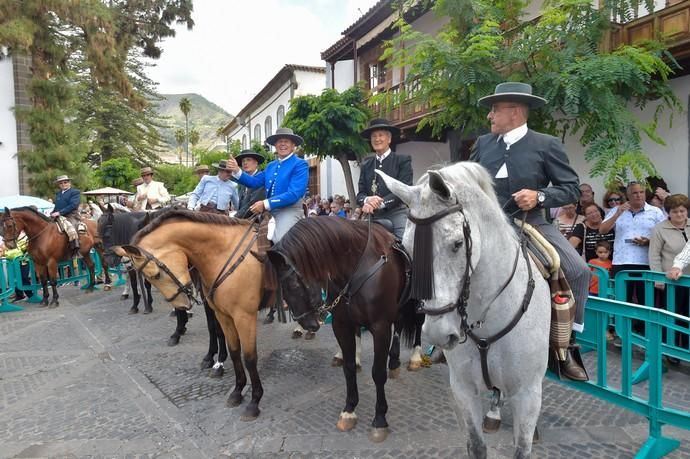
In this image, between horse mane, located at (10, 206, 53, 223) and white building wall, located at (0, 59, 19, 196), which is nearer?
horse mane, located at (10, 206, 53, 223)

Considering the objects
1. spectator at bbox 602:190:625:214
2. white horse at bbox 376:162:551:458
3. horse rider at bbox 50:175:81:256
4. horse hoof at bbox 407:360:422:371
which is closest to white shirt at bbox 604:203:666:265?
spectator at bbox 602:190:625:214

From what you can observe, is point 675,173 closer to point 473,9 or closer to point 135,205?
point 473,9

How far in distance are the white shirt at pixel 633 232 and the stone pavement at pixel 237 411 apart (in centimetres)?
141

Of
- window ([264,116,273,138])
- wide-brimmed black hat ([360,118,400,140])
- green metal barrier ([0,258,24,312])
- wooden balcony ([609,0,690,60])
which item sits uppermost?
window ([264,116,273,138])

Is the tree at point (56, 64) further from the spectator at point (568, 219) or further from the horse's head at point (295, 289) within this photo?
the spectator at point (568, 219)

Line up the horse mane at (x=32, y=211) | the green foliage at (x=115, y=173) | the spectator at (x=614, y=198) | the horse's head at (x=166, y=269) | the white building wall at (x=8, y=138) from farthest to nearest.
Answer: the green foliage at (x=115, y=173)
the white building wall at (x=8, y=138)
the horse mane at (x=32, y=211)
the spectator at (x=614, y=198)
the horse's head at (x=166, y=269)

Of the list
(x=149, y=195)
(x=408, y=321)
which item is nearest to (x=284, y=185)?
(x=408, y=321)

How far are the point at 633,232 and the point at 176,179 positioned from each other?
1415 inches

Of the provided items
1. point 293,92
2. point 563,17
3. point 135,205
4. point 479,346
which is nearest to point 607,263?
point 563,17

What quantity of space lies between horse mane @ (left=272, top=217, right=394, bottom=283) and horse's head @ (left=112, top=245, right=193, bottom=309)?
112cm

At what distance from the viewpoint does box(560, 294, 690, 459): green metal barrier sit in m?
2.60

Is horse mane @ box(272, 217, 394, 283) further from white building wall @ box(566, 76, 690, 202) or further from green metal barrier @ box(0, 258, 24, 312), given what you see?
green metal barrier @ box(0, 258, 24, 312)

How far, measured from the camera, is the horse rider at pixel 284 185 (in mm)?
4336

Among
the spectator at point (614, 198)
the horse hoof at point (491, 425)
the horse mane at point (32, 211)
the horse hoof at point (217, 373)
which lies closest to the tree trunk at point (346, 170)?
the spectator at point (614, 198)
